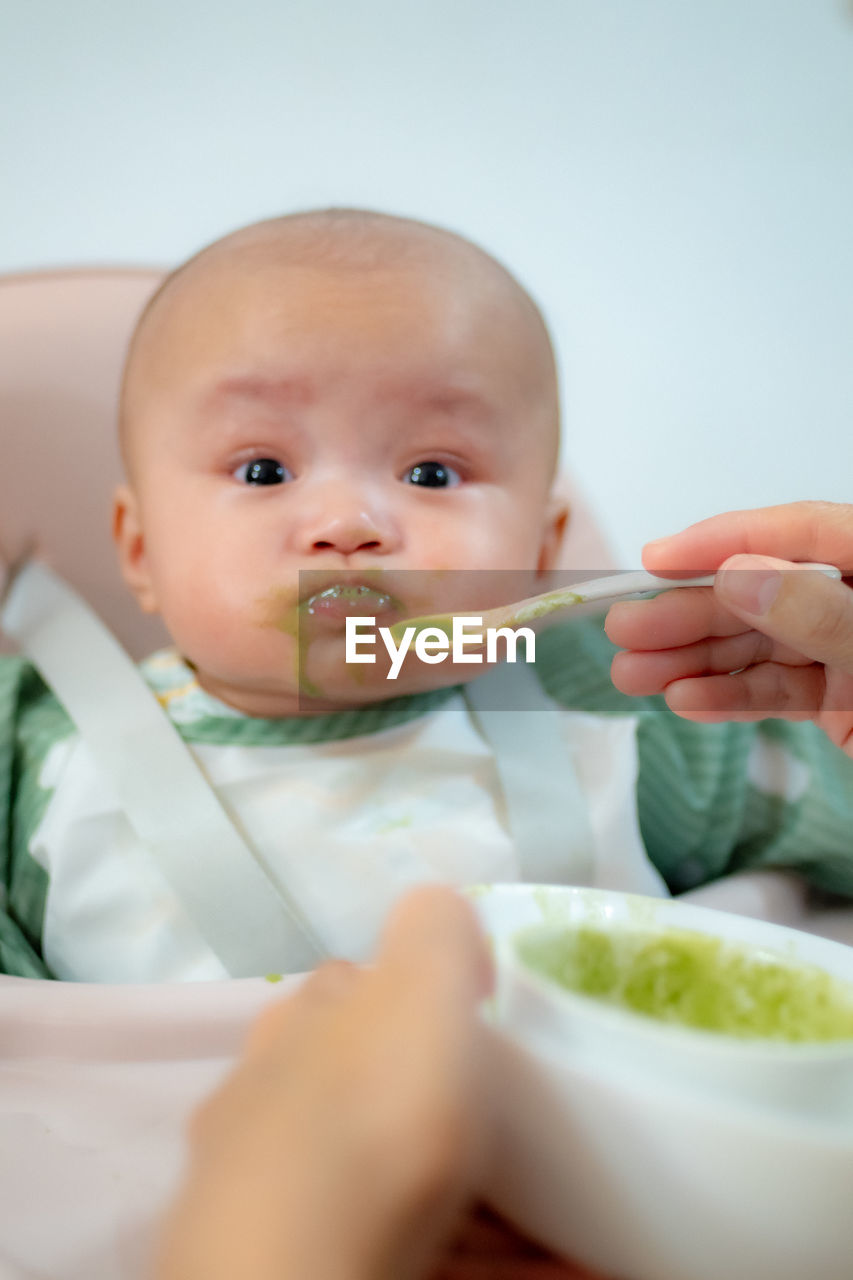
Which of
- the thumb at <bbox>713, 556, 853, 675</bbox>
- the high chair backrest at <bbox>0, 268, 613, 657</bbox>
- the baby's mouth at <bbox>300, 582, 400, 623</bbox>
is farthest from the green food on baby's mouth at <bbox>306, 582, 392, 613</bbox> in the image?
the high chair backrest at <bbox>0, 268, 613, 657</bbox>

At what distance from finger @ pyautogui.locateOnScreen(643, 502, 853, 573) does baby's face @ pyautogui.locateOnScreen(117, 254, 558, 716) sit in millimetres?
70

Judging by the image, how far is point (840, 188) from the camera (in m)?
0.44

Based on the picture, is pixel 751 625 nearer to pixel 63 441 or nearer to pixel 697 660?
pixel 697 660

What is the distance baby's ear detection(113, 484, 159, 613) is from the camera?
48 cm

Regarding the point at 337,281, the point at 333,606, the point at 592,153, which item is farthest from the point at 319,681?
the point at 592,153

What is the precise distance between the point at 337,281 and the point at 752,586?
0.19 meters

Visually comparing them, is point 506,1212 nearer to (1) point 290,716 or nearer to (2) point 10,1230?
(2) point 10,1230

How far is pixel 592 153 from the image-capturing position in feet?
1.51

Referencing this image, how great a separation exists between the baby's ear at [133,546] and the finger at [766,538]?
0.25m

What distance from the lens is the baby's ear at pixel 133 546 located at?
0.48 metres

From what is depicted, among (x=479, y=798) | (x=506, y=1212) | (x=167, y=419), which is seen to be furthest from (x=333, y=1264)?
(x=167, y=419)

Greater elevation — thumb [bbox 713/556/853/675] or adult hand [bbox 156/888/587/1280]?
thumb [bbox 713/556/853/675]

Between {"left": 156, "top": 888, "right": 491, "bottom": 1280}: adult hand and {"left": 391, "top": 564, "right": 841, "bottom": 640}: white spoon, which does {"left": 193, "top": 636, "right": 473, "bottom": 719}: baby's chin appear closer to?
{"left": 391, "top": 564, "right": 841, "bottom": 640}: white spoon

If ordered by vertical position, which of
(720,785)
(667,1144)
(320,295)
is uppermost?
(320,295)
